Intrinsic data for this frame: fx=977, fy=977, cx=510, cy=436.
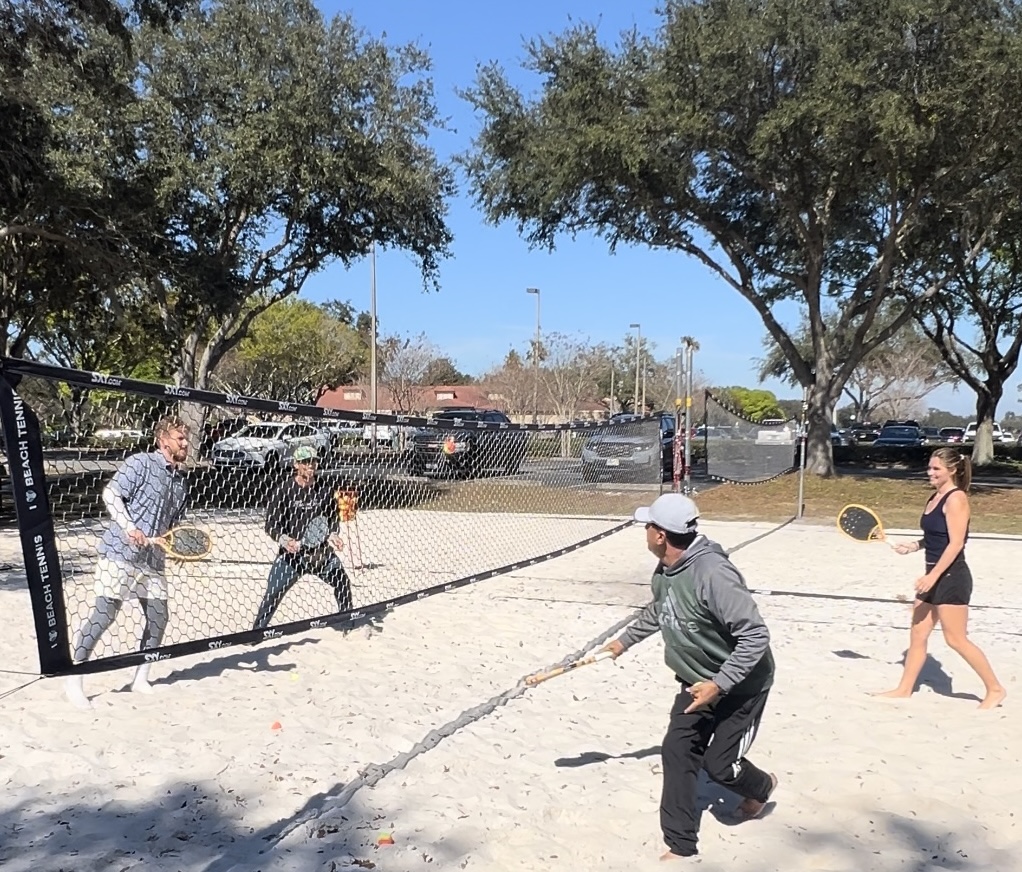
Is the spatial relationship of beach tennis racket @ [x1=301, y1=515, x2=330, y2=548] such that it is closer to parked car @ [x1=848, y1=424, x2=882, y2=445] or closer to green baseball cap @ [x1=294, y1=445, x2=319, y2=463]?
green baseball cap @ [x1=294, y1=445, x2=319, y2=463]

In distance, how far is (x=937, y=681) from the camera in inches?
257

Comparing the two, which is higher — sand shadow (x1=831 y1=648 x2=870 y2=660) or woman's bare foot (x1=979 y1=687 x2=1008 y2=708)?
woman's bare foot (x1=979 y1=687 x2=1008 y2=708)

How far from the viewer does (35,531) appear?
4.56 meters

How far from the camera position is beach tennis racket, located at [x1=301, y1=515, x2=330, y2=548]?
7066 mm

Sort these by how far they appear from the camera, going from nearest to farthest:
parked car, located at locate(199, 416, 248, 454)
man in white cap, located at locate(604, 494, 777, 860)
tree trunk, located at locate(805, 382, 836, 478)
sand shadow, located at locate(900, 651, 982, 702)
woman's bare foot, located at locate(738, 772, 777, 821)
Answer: man in white cap, located at locate(604, 494, 777, 860), woman's bare foot, located at locate(738, 772, 777, 821), sand shadow, located at locate(900, 651, 982, 702), parked car, located at locate(199, 416, 248, 454), tree trunk, located at locate(805, 382, 836, 478)

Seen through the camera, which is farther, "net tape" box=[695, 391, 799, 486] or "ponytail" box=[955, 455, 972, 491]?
"net tape" box=[695, 391, 799, 486]

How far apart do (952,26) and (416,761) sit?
17346 millimetres

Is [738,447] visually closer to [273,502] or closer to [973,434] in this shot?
[273,502]

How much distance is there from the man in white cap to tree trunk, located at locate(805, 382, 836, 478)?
68.6 feet

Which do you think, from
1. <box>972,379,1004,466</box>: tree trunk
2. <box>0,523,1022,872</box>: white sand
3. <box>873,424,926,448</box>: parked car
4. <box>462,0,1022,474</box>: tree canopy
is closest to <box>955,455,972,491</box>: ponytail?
<box>0,523,1022,872</box>: white sand

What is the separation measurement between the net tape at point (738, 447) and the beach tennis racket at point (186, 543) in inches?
591

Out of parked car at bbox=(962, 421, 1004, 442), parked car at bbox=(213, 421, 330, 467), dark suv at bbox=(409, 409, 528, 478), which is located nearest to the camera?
parked car at bbox=(213, 421, 330, 467)

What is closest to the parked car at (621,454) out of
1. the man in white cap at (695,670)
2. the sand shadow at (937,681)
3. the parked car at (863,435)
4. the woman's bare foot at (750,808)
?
the sand shadow at (937,681)

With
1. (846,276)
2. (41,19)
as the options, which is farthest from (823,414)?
(41,19)
